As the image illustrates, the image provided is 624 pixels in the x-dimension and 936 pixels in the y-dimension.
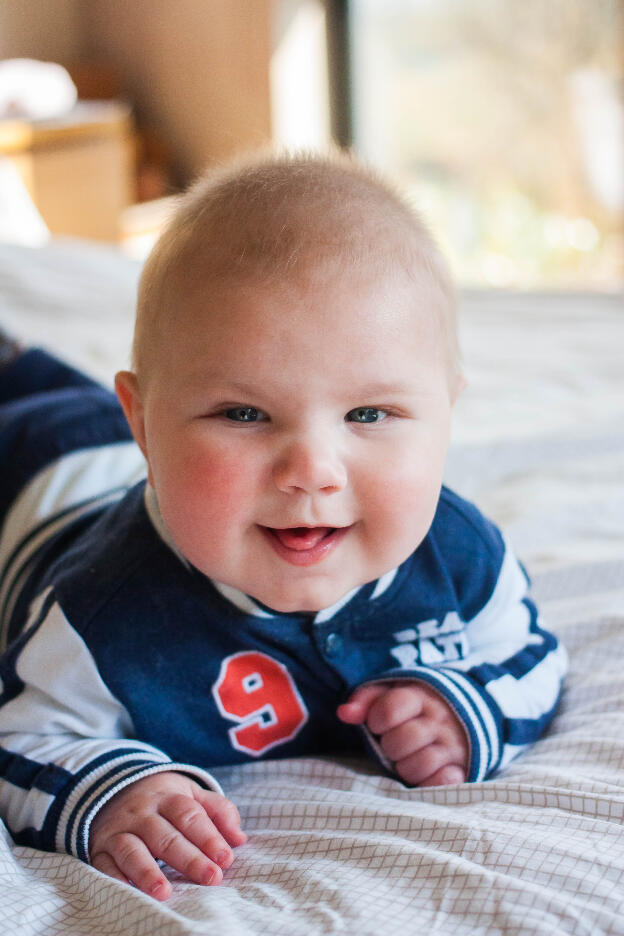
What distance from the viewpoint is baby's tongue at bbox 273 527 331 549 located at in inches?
27.5

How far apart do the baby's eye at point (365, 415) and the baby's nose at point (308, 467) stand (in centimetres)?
3

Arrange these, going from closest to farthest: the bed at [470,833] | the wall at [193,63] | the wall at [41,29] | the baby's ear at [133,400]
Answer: the bed at [470,833]
the baby's ear at [133,400]
the wall at [193,63]
the wall at [41,29]

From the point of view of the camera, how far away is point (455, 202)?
13.5ft

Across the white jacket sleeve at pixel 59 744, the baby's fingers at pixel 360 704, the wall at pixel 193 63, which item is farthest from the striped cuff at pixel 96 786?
the wall at pixel 193 63

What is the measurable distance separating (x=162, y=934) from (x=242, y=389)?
323 millimetres

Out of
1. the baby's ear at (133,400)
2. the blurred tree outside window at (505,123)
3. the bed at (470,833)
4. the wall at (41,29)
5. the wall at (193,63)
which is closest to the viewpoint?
the bed at (470,833)

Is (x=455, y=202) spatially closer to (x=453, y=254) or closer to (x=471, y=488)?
(x=453, y=254)

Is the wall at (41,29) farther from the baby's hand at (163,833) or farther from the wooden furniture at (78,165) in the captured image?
the baby's hand at (163,833)

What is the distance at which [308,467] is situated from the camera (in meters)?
0.65

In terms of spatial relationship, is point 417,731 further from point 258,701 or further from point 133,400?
point 133,400

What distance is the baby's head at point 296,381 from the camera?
67 cm

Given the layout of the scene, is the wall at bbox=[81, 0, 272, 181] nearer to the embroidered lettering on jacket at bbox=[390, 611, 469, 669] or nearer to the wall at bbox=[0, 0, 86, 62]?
the wall at bbox=[0, 0, 86, 62]

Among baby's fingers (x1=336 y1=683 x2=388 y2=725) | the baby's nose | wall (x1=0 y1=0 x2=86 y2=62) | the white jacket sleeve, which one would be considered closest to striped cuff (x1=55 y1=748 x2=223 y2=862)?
the white jacket sleeve

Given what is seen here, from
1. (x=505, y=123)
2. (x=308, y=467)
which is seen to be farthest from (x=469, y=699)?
(x=505, y=123)
